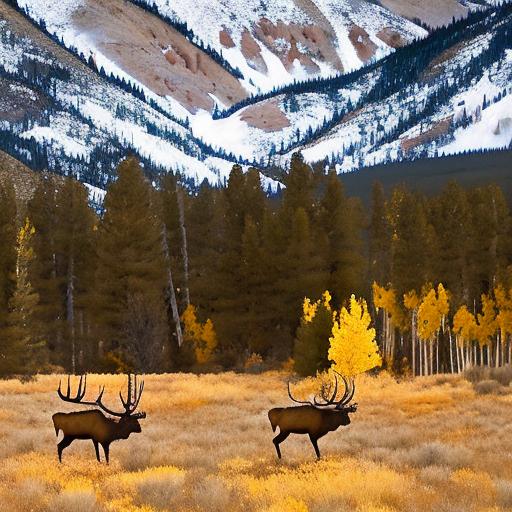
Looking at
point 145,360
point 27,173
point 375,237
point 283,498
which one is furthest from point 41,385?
point 27,173

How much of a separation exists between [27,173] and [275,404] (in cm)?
16115

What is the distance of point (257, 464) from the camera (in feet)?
38.4

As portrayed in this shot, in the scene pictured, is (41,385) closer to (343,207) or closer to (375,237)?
(343,207)

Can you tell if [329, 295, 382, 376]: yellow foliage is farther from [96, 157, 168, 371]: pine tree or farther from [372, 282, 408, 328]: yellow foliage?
[372, 282, 408, 328]: yellow foliage

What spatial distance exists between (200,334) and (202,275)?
4.27 meters

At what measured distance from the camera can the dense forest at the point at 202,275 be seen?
33344 millimetres

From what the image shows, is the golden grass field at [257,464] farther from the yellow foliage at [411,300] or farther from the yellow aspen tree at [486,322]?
the yellow aspen tree at [486,322]

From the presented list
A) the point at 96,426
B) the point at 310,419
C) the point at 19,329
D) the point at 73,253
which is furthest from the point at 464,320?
the point at 96,426

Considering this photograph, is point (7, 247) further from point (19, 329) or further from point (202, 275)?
point (202, 275)

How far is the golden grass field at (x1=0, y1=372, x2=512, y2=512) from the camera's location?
905 centimetres

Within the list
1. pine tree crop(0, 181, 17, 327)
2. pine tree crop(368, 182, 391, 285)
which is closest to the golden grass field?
pine tree crop(0, 181, 17, 327)

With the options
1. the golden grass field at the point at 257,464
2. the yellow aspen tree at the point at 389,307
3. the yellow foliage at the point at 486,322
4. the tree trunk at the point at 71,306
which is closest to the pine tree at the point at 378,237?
the yellow aspen tree at the point at 389,307

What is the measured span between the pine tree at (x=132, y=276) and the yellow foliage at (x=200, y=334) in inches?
190

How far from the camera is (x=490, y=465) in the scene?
11.7 metres
